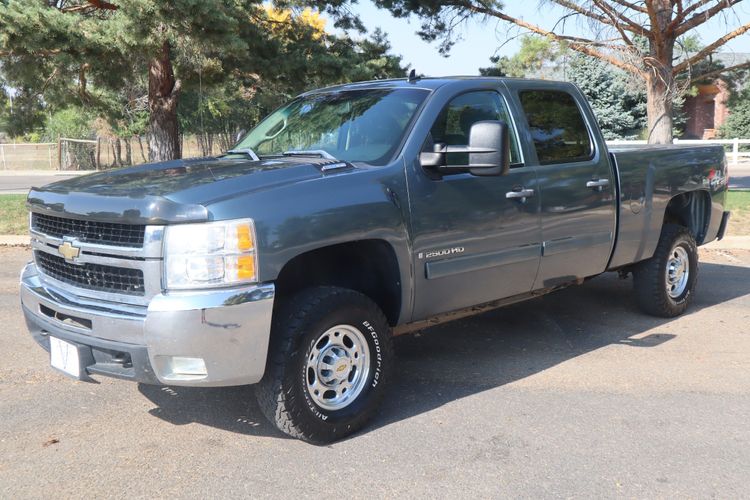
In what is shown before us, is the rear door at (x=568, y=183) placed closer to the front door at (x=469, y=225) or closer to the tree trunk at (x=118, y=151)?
the front door at (x=469, y=225)

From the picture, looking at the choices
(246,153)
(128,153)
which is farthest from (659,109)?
(128,153)

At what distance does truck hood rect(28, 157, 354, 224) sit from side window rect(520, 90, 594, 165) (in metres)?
1.71

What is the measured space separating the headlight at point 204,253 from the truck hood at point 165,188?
70 mm

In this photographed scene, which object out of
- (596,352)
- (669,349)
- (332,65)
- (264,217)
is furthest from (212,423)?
(332,65)

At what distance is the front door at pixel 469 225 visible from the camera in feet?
14.7

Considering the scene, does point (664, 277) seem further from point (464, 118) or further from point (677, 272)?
point (464, 118)

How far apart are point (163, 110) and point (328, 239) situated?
41.5 feet

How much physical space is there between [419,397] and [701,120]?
41791 millimetres

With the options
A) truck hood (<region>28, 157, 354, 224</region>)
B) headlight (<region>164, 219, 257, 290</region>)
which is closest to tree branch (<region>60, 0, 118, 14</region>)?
truck hood (<region>28, 157, 354, 224</region>)

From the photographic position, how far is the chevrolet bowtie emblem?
3.93 meters

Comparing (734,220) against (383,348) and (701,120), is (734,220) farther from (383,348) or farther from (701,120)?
(701,120)

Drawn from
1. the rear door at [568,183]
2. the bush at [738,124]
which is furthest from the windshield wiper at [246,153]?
the bush at [738,124]

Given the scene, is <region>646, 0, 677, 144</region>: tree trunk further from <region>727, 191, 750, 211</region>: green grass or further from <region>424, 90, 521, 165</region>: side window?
<region>424, 90, 521, 165</region>: side window

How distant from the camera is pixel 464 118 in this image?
16.3 feet
